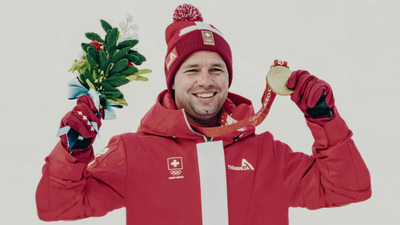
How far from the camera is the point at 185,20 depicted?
116 inches

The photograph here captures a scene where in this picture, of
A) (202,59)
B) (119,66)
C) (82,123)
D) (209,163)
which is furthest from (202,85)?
(82,123)

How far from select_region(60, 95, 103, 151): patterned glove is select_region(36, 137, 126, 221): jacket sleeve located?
0.07m

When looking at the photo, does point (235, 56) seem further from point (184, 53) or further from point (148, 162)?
point (148, 162)

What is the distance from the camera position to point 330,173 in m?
2.42

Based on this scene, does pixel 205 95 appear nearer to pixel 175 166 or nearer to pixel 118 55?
pixel 175 166

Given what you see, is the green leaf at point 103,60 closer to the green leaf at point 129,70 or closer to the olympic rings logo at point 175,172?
the green leaf at point 129,70

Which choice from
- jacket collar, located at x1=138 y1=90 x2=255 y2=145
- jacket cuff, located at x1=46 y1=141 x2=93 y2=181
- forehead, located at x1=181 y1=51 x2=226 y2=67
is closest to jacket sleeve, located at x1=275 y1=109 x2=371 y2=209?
jacket collar, located at x1=138 y1=90 x2=255 y2=145

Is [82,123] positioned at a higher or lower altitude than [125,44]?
lower

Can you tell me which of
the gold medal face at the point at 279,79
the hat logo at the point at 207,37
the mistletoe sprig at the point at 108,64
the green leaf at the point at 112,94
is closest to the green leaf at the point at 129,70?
the mistletoe sprig at the point at 108,64

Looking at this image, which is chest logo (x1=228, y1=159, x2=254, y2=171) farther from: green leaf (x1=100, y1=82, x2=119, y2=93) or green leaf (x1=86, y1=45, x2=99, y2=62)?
green leaf (x1=86, y1=45, x2=99, y2=62)

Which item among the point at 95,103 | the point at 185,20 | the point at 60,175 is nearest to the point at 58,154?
the point at 60,175

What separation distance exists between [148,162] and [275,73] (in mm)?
840

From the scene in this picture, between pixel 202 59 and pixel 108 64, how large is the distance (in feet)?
2.09

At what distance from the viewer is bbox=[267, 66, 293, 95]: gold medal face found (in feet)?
7.81
